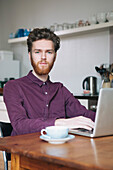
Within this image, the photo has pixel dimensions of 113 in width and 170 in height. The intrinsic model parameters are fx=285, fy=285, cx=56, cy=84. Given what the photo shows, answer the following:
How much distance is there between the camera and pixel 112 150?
108cm

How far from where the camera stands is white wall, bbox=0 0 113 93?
4117mm

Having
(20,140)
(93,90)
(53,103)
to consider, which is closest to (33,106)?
(53,103)

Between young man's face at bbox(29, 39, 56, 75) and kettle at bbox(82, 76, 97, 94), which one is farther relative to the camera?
kettle at bbox(82, 76, 97, 94)

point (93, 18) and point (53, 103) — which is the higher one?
point (93, 18)

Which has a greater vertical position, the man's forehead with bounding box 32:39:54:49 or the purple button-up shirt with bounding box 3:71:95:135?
the man's forehead with bounding box 32:39:54:49

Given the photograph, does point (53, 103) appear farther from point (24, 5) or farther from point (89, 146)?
point (24, 5)

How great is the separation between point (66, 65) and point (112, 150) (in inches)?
140

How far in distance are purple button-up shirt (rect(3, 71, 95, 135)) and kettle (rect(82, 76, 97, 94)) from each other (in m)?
1.92

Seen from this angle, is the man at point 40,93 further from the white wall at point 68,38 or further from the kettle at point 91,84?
the white wall at point 68,38

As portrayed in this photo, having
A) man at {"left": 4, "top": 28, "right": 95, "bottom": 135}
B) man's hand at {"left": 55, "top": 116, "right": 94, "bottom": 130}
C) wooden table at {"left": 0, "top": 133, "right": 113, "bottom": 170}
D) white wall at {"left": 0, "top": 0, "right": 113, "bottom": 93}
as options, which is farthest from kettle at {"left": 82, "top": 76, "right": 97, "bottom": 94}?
wooden table at {"left": 0, "top": 133, "right": 113, "bottom": 170}

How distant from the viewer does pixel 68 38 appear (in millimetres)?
4527

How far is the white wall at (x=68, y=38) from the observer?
13.5ft

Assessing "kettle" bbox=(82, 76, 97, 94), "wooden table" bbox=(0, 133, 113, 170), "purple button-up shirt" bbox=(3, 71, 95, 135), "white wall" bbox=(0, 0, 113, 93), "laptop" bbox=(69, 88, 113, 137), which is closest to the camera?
"wooden table" bbox=(0, 133, 113, 170)

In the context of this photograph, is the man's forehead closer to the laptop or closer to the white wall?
the laptop
